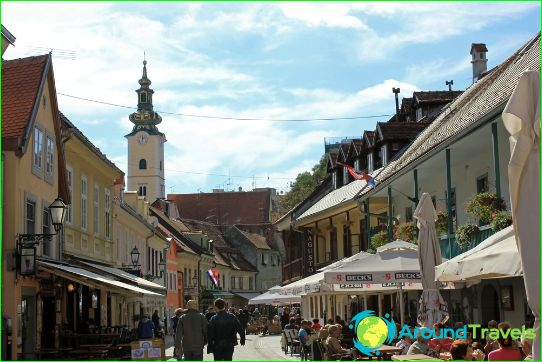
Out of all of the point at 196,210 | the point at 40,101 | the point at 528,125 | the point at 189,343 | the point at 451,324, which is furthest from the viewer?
the point at 196,210

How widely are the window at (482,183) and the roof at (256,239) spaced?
7462 centimetres

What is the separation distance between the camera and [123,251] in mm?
41438

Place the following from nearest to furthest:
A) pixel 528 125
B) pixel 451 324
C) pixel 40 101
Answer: pixel 528 125, pixel 40 101, pixel 451 324

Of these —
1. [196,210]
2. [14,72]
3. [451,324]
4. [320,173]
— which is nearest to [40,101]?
[14,72]

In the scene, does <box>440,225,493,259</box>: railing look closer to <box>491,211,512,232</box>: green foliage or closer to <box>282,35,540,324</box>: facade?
<box>282,35,540,324</box>: facade

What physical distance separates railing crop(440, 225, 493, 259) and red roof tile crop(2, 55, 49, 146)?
1048 cm

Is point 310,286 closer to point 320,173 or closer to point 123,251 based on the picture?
point 123,251

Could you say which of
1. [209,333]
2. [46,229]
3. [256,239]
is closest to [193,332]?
[209,333]

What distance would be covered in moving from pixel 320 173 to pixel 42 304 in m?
60.1

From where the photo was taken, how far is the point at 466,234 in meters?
20.5

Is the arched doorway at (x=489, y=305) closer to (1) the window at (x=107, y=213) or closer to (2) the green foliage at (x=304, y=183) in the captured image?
(1) the window at (x=107, y=213)

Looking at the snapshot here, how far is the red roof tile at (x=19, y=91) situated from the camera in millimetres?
20344

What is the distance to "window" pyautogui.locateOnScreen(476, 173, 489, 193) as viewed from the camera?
2431 centimetres

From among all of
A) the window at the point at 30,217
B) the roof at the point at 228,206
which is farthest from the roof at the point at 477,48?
the roof at the point at 228,206
